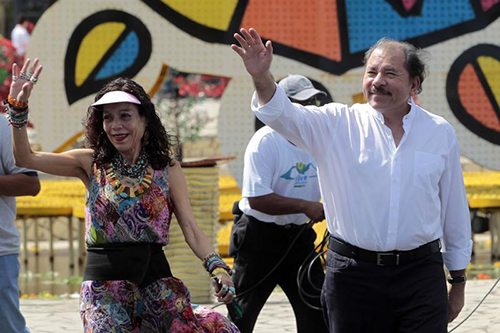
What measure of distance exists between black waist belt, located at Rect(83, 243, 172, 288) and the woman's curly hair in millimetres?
387

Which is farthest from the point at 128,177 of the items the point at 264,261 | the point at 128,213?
the point at 264,261

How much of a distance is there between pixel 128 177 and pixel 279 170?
1.61 metres

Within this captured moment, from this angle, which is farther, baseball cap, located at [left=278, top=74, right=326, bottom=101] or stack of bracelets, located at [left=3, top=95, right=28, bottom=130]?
baseball cap, located at [left=278, top=74, right=326, bottom=101]

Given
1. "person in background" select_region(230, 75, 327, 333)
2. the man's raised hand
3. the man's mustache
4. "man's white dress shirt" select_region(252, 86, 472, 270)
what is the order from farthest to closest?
"person in background" select_region(230, 75, 327, 333) → the man's mustache → "man's white dress shirt" select_region(252, 86, 472, 270) → the man's raised hand

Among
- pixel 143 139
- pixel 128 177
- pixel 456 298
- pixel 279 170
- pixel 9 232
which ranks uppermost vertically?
pixel 143 139

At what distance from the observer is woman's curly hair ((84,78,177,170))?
5.00m

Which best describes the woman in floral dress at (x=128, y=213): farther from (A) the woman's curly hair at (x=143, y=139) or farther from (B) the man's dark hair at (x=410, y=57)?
(B) the man's dark hair at (x=410, y=57)

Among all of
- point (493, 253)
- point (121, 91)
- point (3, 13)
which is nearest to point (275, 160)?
point (121, 91)

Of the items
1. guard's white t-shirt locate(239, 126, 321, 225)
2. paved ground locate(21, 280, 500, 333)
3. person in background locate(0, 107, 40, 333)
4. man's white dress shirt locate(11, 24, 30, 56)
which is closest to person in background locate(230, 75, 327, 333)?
guard's white t-shirt locate(239, 126, 321, 225)

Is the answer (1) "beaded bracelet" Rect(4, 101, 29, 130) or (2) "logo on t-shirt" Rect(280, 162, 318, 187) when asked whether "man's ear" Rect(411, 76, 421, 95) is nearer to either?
(2) "logo on t-shirt" Rect(280, 162, 318, 187)

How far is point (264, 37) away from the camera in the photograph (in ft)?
37.9

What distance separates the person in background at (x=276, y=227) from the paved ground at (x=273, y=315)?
1.82 metres

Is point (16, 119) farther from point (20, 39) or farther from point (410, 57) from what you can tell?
point (20, 39)

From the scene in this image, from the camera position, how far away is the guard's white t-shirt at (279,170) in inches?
249
